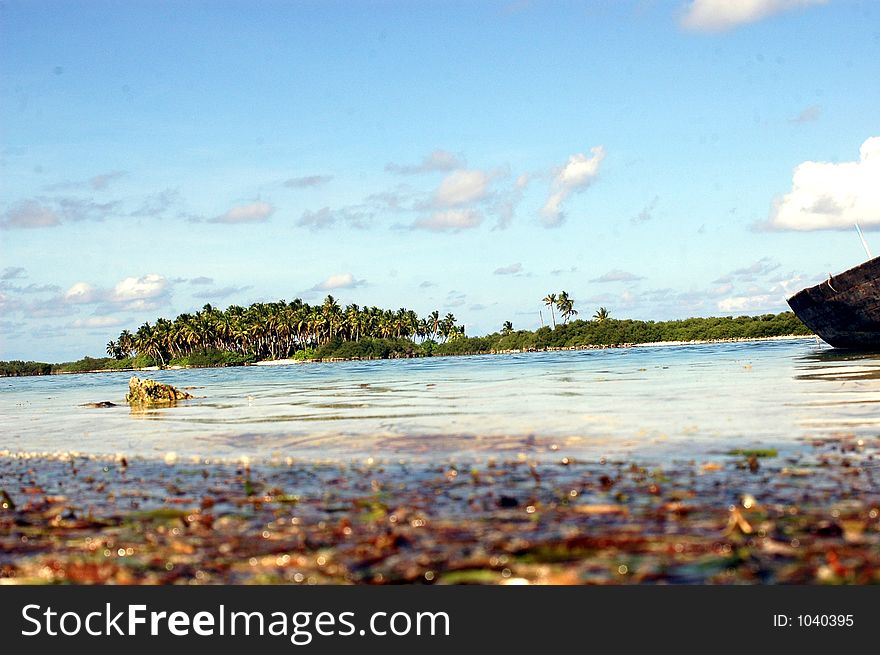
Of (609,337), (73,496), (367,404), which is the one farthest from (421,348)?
(73,496)

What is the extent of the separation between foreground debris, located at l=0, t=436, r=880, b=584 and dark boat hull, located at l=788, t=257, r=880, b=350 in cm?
2984

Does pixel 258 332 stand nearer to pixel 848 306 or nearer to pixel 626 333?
pixel 626 333

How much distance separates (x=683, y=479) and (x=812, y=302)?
40.9 meters

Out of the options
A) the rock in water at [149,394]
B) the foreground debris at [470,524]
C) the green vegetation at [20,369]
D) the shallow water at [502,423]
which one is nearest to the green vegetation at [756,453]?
the foreground debris at [470,524]

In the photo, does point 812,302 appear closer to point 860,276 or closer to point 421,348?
point 860,276

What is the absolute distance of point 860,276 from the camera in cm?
3688

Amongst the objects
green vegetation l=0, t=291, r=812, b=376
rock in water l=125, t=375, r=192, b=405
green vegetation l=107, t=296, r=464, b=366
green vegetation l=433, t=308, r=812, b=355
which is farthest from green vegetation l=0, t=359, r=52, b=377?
rock in water l=125, t=375, r=192, b=405

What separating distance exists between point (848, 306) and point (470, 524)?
39019 mm

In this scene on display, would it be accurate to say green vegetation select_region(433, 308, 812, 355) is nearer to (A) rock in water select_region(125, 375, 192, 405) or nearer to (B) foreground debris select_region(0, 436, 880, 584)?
(A) rock in water select_region(125, 375, 192, 405)

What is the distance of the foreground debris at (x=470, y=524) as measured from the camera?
566cm

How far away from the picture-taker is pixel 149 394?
31.6 meters

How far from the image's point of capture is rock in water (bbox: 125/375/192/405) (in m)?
31.4

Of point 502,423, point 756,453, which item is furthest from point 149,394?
point 756,453

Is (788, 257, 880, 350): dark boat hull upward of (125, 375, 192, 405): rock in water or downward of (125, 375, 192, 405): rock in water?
upward
